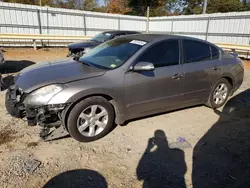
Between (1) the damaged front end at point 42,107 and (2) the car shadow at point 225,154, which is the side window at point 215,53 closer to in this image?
(2) the car shadow at point 225,154

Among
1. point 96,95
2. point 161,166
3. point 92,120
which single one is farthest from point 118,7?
point 161,166

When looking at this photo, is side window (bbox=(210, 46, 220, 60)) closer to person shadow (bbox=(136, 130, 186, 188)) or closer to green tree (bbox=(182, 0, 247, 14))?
person shadow (bbox=(136, 130, 186, 188))

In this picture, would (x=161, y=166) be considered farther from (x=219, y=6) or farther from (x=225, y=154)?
(x=219, y=6)

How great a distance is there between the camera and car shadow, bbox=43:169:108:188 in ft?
8.61

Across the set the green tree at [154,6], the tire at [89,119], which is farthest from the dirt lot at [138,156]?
the green tree at [154,6]

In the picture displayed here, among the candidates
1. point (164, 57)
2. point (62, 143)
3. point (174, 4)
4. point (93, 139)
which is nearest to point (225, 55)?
point (164, 57)

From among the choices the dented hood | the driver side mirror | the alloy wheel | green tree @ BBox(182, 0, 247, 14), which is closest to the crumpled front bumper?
the dented hood

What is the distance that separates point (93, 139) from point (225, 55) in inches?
139

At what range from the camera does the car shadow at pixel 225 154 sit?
111 inches

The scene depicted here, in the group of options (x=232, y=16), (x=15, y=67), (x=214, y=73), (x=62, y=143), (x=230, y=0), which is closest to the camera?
(x=62, y=143)

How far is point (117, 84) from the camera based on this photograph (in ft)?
11.8

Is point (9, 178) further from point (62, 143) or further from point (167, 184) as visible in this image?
point (167, 184)

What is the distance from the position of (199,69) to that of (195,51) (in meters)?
0.38

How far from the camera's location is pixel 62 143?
3.49 metres
